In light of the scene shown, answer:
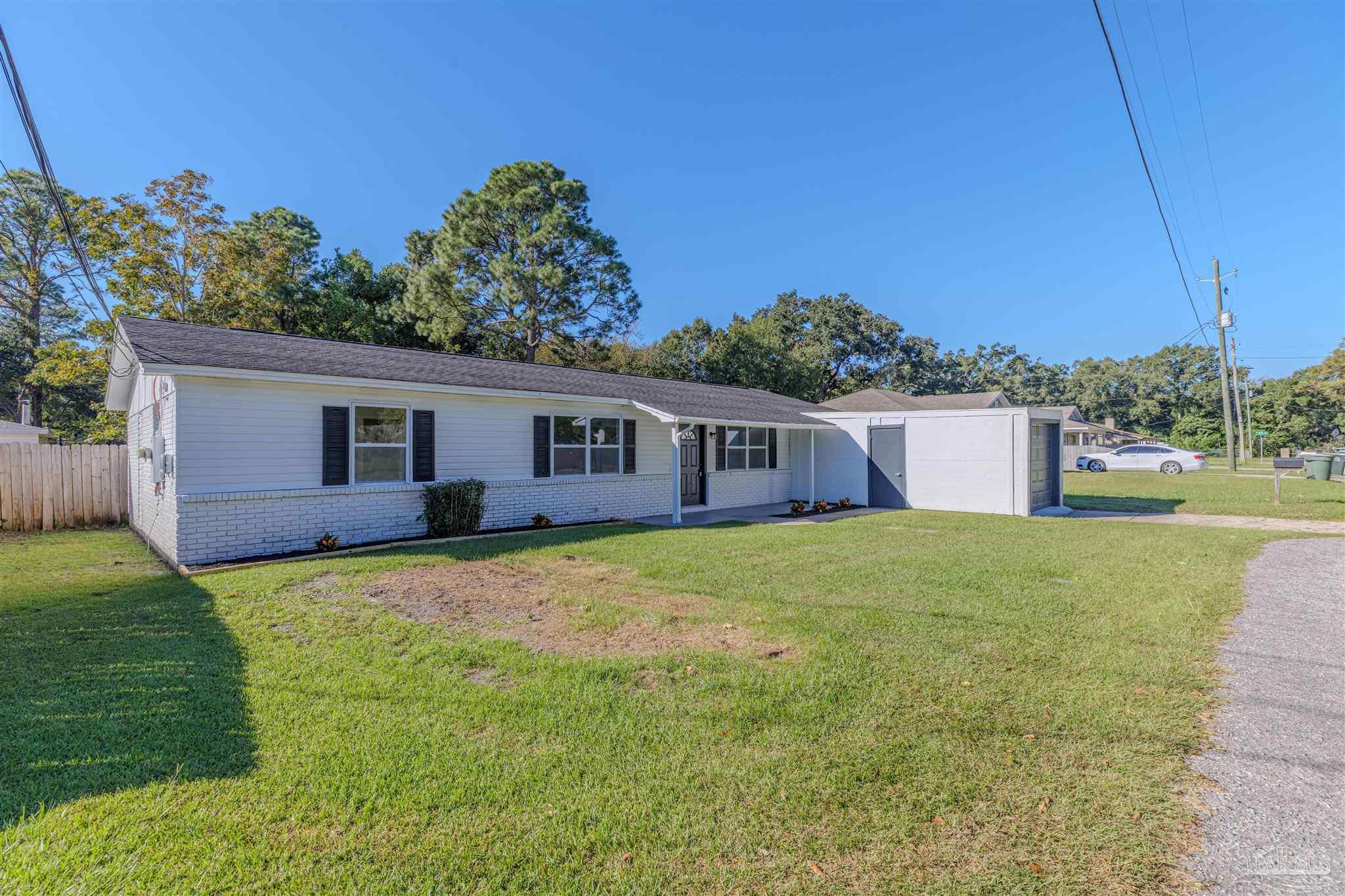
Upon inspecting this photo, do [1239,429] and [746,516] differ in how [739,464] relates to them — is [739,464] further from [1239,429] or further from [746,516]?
[1239,429]

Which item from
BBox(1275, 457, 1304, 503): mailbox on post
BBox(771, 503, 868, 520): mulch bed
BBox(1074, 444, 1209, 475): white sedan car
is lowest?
BBox(771, 503, 868, 520): mulch bed

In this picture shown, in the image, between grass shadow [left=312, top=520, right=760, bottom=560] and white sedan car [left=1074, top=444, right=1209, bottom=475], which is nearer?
grass shadow [left=312, top=520, right=760, bottom=560]

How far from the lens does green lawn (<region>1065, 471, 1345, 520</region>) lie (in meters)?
13.6

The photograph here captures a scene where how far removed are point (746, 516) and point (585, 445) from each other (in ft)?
13.2

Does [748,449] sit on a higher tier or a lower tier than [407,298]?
lower

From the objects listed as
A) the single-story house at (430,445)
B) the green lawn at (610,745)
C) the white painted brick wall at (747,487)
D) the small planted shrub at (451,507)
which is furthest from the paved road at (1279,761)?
the white painted brick wall at (747,487)

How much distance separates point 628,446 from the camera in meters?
13.2

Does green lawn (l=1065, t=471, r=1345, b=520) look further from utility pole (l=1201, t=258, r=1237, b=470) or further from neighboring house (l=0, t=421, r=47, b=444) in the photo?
neighboring house (l=0, t=421, r=47, b=444)

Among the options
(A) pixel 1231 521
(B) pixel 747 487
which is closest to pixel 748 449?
(B) pixel 747 487

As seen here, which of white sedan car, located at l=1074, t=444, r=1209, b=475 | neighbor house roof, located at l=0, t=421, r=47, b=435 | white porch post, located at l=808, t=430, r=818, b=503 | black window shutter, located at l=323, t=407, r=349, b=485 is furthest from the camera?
white sedan car, located at l=1074, t=444, r=1209, b=475

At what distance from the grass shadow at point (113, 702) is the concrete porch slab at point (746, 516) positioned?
8118mm

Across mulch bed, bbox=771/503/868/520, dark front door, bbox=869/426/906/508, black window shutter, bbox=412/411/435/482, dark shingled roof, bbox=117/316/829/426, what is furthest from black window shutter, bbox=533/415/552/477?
dark front door, bbox=869/426/906/508

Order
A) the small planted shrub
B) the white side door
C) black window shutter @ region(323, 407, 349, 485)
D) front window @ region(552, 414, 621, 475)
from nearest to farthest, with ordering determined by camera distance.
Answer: black window shutter @ region(323, 407, 349, 485) → the small planted shrub → front window @ region(552, 414, 621, 475) → the white side door

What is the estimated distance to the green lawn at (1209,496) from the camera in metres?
13.6
